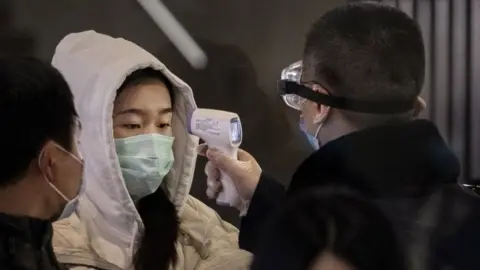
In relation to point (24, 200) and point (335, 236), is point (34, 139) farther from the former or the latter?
point (335, 236)

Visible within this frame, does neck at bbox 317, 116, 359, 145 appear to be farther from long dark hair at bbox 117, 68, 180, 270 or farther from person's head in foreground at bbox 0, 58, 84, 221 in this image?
long dark hair at bbox 117, 68, 180, 270

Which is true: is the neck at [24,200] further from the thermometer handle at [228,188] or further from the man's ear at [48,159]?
the thermometer handle at [228,188]

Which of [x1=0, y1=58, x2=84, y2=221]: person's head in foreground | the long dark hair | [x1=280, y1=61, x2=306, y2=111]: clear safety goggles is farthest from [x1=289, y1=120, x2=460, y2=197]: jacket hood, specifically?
the long dark hair

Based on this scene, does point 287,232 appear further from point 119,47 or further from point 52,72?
point 119,47

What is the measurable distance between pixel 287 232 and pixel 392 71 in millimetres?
290

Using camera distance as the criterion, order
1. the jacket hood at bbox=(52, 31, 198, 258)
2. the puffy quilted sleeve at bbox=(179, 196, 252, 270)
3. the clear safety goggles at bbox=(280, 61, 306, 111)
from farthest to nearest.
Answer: the puffy quilted sleeve at bbox=(179, 196, 252, 270) < the jacket hood at bbox=(52, 31, 198, 258) < the clear safety goggles at bbox=(280, 61, 306, 111)

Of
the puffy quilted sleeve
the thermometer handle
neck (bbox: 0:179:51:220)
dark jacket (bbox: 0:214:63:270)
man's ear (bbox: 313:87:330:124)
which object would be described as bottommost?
the puffy quilted sleeve

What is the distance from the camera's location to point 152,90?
159cm

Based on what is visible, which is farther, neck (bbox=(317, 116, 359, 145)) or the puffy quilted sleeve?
the puffy quilted sleeve

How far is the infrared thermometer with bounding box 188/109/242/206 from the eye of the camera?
155 cm

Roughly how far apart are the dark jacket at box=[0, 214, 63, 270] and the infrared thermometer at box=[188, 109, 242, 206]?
56 centimetres

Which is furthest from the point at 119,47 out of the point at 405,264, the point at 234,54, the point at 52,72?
the point at 405,264

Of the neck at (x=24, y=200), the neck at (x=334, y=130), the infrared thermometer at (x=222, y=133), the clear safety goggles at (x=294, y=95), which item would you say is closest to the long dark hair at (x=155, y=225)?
the infrared thermometer at (x=222, y=133)

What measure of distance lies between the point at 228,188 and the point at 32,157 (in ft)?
2.07
